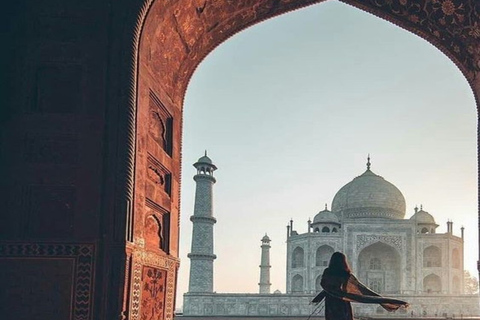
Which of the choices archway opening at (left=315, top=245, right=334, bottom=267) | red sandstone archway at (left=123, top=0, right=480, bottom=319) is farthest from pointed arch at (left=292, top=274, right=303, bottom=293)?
red sandstone archway at (left=123, top=0, right=480, bottom=319)

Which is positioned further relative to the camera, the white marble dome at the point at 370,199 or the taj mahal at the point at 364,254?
the white marble dome at the point at 370,199

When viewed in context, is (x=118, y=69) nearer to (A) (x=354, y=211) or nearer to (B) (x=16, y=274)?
(B) (x=16, y=274)

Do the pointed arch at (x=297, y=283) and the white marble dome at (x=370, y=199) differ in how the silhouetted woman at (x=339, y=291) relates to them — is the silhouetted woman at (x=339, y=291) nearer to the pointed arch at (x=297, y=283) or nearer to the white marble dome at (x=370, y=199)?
the white marble dome at (x=370, y=199)

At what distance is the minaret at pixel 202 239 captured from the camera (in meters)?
32.3

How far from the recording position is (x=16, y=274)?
518 centimetres

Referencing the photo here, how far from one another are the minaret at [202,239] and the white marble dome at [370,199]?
10.3 m

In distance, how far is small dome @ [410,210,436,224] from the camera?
40.2 metres

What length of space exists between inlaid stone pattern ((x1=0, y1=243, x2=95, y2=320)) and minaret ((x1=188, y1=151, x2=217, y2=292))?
89.1ft

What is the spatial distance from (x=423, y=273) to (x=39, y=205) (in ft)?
113

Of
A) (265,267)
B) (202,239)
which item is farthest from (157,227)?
(265,267)

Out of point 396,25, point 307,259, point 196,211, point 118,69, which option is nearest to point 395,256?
point 307,259

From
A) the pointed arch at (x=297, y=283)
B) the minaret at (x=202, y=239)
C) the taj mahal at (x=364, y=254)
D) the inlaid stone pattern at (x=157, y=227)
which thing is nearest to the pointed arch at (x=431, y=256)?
the taj mahal at (x=364, y=254)

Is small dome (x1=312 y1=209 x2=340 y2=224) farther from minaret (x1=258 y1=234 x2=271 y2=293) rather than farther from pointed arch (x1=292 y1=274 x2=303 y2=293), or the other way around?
minaret (x1=258 y1=234 x2=271 y2=293)

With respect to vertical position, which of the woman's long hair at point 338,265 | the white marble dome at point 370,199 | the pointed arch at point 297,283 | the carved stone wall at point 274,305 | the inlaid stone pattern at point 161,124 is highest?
the white marble dome at point 370,199
